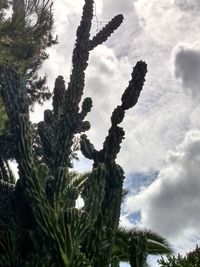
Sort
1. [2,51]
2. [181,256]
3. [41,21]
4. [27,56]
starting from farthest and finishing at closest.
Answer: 1. [27,56]
2. [41,21]
3. [2,51]
4. [181,256]

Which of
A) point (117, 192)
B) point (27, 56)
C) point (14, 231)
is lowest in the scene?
point (14, 231)

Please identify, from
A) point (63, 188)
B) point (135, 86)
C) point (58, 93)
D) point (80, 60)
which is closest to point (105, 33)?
point (80, 60)

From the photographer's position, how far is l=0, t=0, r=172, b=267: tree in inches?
304

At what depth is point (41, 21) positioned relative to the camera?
12.7 metres

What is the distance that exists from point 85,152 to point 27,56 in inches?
204

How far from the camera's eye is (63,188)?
8.16m

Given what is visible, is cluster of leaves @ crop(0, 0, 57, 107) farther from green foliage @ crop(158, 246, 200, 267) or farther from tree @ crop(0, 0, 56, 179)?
green foliage @ crop(158, 246, 200, 267)

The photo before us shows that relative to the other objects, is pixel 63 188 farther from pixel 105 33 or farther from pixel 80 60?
pixel 105 33

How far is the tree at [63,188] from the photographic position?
772 cm

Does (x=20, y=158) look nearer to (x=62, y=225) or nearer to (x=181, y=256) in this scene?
(x=62, y=225)

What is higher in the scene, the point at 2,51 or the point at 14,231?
the point at 2,51

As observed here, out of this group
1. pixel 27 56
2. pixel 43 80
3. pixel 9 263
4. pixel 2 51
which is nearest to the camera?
pixel 9 263

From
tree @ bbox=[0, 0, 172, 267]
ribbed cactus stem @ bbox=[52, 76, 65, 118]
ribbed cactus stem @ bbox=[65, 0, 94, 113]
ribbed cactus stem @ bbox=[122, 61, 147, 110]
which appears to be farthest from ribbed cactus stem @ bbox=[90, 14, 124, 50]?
ribbed cactus stem @ bbox=[122, 61, 147, 110]

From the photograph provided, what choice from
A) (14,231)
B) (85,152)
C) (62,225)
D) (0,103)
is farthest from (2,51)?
(62,225)
